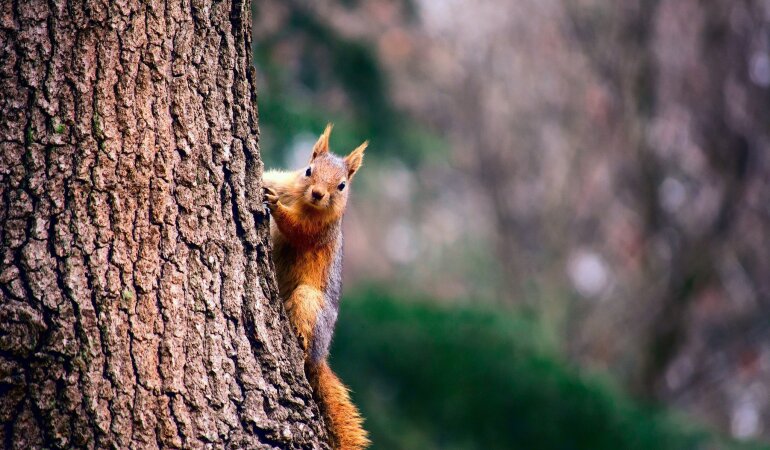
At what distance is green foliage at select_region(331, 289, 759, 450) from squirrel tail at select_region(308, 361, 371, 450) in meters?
4.00

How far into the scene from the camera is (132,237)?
2.36 metres

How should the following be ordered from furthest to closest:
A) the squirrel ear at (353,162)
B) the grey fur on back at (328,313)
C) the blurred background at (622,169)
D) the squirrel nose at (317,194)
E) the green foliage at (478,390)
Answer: the blurred background at (622,169), the green foliage at (478,390), the squirrel ear at (353,162), the squirrel nose at (317,194), the grey fur on back at (328,313)

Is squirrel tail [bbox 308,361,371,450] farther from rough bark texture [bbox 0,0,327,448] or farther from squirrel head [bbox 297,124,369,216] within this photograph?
squirrel head [bbox 297,124,369,216]

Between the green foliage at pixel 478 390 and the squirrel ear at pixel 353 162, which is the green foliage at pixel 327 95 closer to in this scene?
the green foliage at pixel 478 390

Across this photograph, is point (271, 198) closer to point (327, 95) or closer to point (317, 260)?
point (317, 260)

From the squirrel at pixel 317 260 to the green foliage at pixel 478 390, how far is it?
350cm

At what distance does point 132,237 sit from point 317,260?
1.14 meters

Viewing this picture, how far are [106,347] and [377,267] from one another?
44.7 feet

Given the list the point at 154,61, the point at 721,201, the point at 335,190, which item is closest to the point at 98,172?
the point at 154,61

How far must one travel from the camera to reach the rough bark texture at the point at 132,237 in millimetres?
2242

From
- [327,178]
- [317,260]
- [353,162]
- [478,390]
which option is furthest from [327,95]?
[317,260]

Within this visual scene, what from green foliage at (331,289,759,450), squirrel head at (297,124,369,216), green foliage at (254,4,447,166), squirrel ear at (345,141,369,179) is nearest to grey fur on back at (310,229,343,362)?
squirrel head at (297,124,369,216)

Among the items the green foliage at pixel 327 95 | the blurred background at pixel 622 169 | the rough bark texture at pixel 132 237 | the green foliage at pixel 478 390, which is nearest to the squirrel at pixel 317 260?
the rough bark texture at pixel 132 237

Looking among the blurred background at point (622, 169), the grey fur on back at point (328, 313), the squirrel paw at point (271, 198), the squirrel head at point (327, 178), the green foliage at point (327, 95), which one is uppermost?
the blurred background at point (622, 169)
